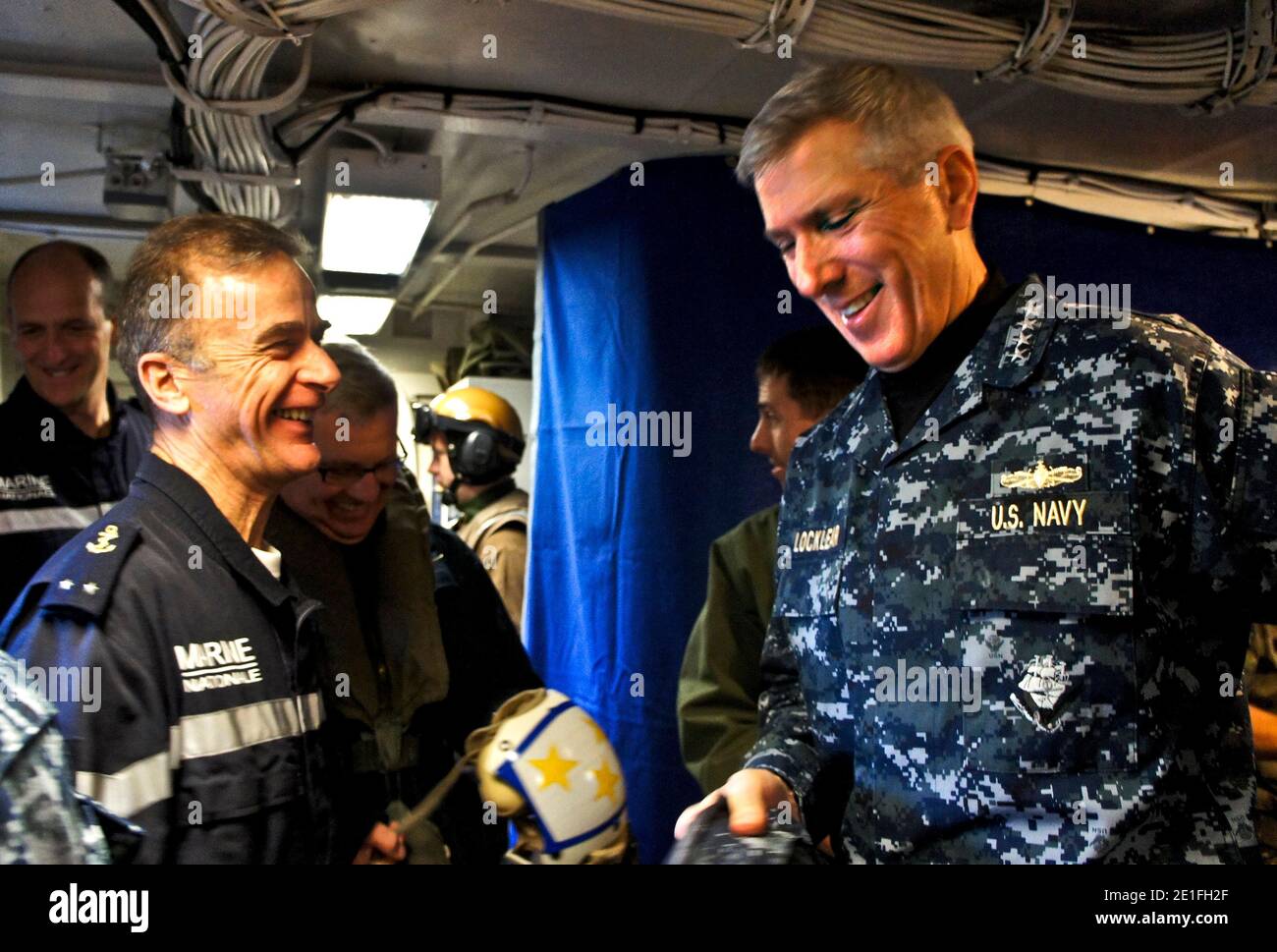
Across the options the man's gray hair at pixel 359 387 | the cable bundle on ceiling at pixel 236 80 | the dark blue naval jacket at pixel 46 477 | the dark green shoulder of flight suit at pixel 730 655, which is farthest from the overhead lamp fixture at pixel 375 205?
the dark green shoulder of flight suit at pixel 730 655

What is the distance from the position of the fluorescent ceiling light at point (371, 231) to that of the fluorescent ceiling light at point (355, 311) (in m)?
0.45

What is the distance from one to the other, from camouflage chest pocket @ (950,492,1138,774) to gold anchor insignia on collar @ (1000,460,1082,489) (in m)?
0.01

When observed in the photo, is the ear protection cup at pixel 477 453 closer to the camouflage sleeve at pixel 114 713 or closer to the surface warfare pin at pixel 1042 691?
the camouflage sleeve at pixel 114 713

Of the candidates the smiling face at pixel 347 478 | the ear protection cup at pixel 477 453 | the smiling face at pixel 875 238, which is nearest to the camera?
the smiling face at pixel 875 238

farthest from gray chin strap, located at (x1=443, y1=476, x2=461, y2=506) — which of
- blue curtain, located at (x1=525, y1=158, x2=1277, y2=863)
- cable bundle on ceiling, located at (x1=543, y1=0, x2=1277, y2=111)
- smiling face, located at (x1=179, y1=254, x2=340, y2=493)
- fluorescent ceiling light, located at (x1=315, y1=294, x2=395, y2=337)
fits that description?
smiling face, located at (x1=179, y1=254, x2=340, y2=493)

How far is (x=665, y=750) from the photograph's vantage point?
2645 millimetres

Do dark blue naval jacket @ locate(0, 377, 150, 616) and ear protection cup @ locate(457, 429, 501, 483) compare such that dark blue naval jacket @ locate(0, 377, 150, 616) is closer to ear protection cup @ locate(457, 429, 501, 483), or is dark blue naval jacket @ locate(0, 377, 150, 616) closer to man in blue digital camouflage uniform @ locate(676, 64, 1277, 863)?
ear protection cup @ locate(457, 429, 501, 483)

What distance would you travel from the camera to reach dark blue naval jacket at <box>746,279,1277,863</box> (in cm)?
103

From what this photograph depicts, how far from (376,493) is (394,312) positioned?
12.8 ft

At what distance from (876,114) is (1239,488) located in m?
0.55

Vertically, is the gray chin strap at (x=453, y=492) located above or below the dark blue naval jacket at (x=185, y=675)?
above

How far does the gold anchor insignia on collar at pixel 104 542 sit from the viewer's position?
107cm
